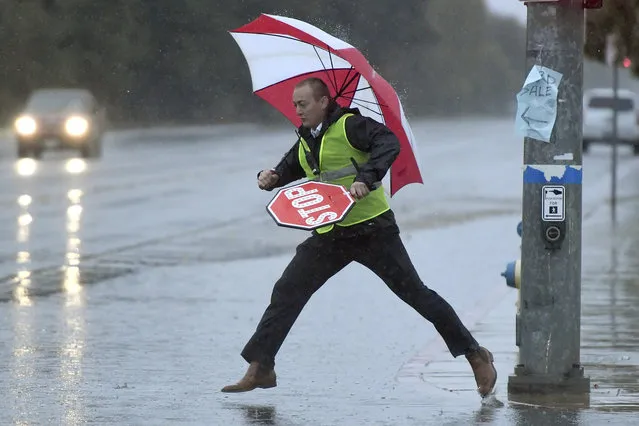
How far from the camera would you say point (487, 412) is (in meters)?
7.34

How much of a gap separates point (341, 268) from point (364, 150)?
60 centimetres

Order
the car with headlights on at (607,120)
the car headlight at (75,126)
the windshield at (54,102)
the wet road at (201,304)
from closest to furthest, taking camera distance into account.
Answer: the wet road at (201,304), the car headlight at (75,126), the windshield at (54,102), the car with headlights on at (607,120)

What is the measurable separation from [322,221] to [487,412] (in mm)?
1212

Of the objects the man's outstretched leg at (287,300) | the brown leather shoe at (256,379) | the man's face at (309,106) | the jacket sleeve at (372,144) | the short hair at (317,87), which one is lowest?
the brown leather shoe at (256,379)

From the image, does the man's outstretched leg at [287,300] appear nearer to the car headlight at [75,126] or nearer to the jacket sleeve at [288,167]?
the jacket sleeve at [288,167]

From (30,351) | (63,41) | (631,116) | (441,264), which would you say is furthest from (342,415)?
(63,41)

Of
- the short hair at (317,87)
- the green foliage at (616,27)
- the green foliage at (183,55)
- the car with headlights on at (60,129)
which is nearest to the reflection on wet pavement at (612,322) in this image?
the short hair at (317,87)

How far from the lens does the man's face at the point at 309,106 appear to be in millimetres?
7453

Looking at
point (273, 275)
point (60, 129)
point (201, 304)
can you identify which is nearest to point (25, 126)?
point (60, 129)

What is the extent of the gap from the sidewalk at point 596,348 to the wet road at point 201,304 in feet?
0.30

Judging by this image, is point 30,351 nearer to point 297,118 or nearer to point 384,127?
→ point 297,118

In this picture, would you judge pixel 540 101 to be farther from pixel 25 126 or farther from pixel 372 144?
pixel 25 126

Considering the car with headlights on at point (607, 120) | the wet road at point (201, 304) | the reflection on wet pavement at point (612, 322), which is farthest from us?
the car with headlights on at point (607, 120)

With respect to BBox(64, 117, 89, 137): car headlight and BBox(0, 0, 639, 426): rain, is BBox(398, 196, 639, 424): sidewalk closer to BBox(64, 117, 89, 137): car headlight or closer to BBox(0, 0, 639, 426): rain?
BBox(0, 0, 639, 426): rain
